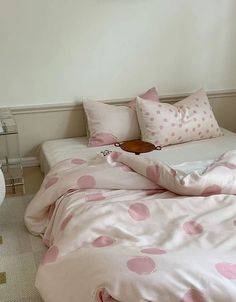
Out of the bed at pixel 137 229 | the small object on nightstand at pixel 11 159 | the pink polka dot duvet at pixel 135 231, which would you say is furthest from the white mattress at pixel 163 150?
the pink polka dot duvet at pixel 135 231

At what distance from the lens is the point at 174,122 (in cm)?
267

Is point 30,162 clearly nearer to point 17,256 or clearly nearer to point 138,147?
point 138,147

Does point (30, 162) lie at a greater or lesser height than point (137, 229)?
lesser

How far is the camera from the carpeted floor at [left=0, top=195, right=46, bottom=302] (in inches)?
66.5

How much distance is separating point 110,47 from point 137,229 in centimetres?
165

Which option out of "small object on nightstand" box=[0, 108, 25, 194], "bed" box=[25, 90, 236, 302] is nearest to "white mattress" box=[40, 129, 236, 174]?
"bed" box=[25, 90, 236, 302]

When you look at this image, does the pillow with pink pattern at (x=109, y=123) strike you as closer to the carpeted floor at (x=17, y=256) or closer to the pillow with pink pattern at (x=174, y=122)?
the pillow with pink pattern at (x=174, y=122)

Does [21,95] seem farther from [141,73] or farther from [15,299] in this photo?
[15,299]

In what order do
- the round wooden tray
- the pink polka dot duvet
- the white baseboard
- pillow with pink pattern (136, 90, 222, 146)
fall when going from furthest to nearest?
1. the white baseboard
2. pillow with pink pattern (136, 90, 222, 146)
3. the round wooden tray
4. the pink polka dot duvet

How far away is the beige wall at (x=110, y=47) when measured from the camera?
267 centimetres

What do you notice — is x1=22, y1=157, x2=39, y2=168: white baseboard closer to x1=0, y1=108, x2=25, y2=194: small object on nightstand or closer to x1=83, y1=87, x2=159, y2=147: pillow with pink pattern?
x1=0, y1=108, x2=25, y2=194: small object on nightstand

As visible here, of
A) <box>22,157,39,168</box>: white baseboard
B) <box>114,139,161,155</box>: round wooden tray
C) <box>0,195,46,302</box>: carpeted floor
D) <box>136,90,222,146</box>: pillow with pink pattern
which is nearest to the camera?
<box>0,195,46,302</box>: carpeted floor

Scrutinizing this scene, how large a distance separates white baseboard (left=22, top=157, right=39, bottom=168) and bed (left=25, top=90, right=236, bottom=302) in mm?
517

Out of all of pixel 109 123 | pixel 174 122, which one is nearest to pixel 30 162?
pixel 109 123
